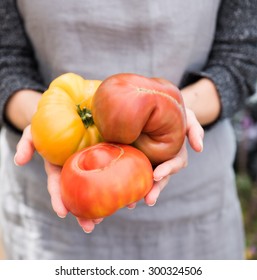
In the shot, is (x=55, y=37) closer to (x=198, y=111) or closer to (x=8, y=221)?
(x=198, y=111)

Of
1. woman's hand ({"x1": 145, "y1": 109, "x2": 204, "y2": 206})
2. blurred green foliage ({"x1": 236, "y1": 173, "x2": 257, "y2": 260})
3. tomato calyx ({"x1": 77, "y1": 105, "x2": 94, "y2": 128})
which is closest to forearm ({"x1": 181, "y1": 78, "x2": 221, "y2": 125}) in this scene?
woman's hand ({"x1": 145, "y1": 109, "x2": 204, "y2": 206})

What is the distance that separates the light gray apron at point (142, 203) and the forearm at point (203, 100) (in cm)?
5

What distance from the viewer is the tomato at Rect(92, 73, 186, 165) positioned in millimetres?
661

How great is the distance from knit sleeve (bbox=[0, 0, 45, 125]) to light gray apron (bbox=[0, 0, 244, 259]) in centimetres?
2

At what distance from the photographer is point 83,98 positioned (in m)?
0.75

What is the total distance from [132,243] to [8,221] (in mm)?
283

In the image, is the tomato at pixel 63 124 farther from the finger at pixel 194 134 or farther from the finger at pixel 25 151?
the finger at pixel 194 134

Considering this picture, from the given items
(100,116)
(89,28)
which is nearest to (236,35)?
(89,28)

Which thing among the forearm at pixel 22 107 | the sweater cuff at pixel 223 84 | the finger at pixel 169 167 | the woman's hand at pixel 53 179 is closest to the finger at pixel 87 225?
the woman's hand at pixel 53 179

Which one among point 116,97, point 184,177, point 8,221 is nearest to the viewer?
point 116,97

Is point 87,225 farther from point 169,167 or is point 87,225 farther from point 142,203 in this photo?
point 142,203

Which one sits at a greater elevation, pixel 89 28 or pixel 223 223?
pixel 89 28

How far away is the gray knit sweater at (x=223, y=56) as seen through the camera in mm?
908

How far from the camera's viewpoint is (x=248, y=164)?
6.46ft
